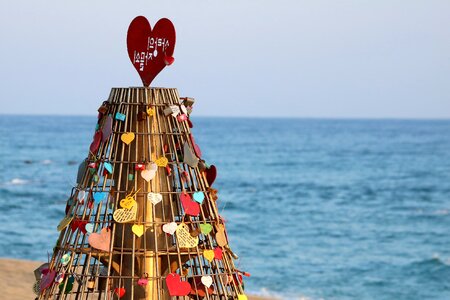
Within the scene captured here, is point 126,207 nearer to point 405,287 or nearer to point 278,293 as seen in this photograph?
point 278,293

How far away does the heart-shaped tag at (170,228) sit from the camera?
17.8 ft

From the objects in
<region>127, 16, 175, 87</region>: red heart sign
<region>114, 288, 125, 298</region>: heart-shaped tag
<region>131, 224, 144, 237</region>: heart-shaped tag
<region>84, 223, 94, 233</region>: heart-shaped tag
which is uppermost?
<region>127, 16, 175, 87</region>: red heart sign

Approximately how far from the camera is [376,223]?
30500 millimetres

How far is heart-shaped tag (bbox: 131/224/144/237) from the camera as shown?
5.38 m

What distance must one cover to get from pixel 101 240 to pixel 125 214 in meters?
0.20

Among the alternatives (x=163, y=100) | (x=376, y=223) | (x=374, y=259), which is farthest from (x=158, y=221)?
(x=376, y=223)

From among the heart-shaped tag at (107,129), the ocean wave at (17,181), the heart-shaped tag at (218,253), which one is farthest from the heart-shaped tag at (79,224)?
the ocean wave at (17,181)

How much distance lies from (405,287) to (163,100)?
15928 mm

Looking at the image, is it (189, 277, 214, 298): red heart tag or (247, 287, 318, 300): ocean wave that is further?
(247, 287, 318, 300): ocean wave

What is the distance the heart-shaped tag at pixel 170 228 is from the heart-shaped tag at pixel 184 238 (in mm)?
39

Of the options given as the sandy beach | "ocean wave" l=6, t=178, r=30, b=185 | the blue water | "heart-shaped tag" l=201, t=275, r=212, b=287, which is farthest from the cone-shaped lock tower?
"ocean wave" l=6, t=178, r=30, b=185

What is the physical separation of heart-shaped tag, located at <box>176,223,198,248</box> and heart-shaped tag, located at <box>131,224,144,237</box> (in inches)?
8.3

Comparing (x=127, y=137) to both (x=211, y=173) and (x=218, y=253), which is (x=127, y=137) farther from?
(x=218, y=253)

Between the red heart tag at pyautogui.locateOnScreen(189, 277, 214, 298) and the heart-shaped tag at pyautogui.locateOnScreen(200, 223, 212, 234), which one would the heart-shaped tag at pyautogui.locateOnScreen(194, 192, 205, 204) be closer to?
the heart-shaped tag at pyautogui.locateOnScreen(200, 223, 212, 234)
